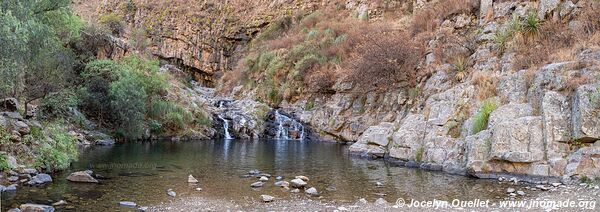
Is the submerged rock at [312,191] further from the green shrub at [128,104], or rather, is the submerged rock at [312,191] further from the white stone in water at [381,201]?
the green shrub at [128,104]

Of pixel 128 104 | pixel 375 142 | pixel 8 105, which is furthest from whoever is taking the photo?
pixel 128 104

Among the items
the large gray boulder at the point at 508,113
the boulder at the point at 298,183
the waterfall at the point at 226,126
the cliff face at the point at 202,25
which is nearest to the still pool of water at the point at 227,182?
the boulder at the point at 298,183

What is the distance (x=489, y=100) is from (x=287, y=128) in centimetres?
2187

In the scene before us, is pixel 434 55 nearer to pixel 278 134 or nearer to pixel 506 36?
pixel 506 36

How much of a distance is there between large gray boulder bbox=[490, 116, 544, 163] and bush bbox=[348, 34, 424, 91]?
55.6 ft

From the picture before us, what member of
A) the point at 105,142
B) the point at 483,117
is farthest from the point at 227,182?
the point at 105,142

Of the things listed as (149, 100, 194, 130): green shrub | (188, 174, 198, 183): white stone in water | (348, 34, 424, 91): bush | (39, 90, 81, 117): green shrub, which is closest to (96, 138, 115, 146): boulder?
(39, 90, 81, 117): green shrub

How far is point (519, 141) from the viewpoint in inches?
559

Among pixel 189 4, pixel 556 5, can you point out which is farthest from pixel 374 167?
pixel 189 4

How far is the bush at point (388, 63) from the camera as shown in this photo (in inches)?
1271

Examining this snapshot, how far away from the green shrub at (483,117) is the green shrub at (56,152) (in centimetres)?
1451

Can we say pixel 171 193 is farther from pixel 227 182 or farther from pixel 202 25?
pixel 202 25

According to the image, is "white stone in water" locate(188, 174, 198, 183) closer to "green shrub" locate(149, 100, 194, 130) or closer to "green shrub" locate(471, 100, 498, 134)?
"green shrub" locate(471, 100, 498, 134)

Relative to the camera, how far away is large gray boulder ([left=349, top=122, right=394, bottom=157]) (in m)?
22.0
